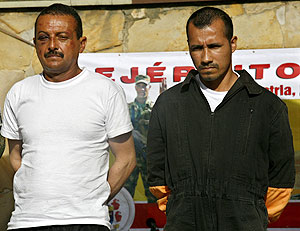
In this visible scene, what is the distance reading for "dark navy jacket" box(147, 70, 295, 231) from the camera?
2543 mm

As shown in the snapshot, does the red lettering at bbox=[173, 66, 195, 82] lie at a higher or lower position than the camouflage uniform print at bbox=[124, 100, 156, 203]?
higher

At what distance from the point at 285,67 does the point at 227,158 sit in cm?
181

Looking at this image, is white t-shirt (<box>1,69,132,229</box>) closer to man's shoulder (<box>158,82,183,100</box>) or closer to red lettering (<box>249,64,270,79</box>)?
man's shoulder (<box>158,82,183,100</box>)

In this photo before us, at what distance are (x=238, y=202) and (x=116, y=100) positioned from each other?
758mm

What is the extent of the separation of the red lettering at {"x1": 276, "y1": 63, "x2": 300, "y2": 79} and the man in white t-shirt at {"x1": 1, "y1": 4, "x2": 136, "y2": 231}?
6.02 ft

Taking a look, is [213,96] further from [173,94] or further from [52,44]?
[52,44]

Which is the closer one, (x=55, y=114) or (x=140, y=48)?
(x=55, y=114)

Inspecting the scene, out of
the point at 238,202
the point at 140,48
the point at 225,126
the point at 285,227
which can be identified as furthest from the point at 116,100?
the point at 285,227

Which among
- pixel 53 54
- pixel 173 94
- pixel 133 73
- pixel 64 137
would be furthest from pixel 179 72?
pixel 64 137

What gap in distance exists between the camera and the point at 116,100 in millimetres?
2664

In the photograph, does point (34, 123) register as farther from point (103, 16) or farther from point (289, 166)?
point (103, 16)

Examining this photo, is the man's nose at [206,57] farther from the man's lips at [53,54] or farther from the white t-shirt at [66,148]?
the man's lips at [53,54]

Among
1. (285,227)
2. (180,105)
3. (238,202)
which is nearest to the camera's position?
(238,202)

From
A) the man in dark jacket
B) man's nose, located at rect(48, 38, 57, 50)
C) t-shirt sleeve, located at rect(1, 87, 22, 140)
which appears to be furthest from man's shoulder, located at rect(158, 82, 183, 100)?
t-shirt sleeve, located at rect(1, 87, 22, 140)
